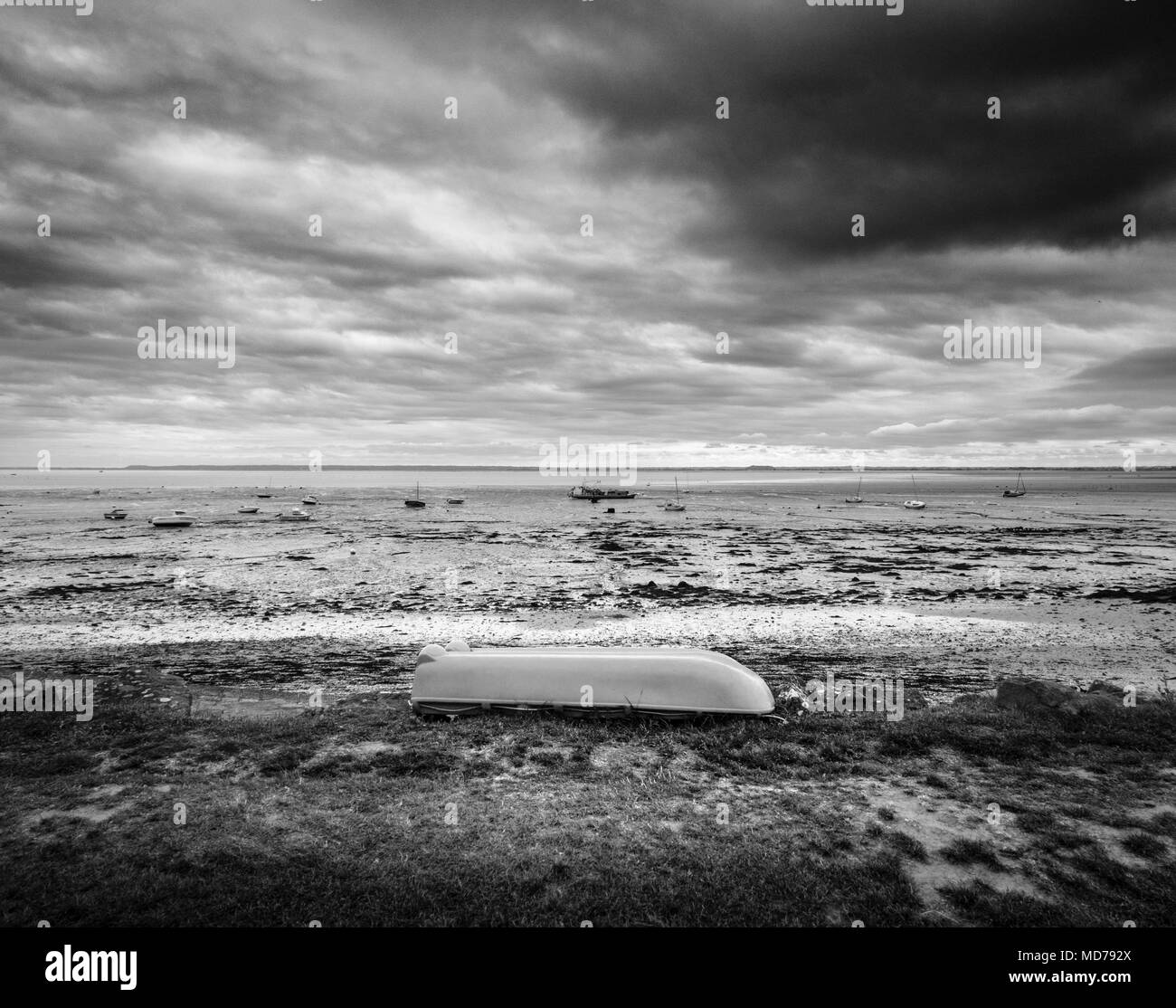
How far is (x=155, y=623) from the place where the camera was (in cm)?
2055

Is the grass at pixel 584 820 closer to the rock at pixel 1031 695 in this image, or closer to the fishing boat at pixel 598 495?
the rock at pixel 1031 695

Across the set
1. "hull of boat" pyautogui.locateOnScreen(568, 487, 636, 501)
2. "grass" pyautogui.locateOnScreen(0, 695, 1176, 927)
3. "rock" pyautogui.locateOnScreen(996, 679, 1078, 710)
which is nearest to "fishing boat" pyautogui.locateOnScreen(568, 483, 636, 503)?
"hull of boat" pyautogui.locateOnScreen(568, 487, 636, 501)

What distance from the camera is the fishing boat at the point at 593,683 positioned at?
1061cm

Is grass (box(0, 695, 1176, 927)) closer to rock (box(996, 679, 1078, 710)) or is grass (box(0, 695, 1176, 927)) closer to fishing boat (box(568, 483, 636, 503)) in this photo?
rock (box(996, 679, 1078, 710))

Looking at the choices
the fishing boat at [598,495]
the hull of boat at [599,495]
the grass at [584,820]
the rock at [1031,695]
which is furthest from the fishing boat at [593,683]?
the hull of boat at [599,495]

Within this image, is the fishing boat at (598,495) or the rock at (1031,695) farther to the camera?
the fishing boat at (598,495)

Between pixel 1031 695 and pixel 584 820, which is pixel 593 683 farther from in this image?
pixel 1031 695

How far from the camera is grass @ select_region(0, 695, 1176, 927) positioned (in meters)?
5.82

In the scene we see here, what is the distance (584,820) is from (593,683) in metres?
3.47

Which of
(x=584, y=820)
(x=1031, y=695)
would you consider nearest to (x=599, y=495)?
(x=1031, y=695)

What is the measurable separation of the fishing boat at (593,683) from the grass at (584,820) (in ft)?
1.19
